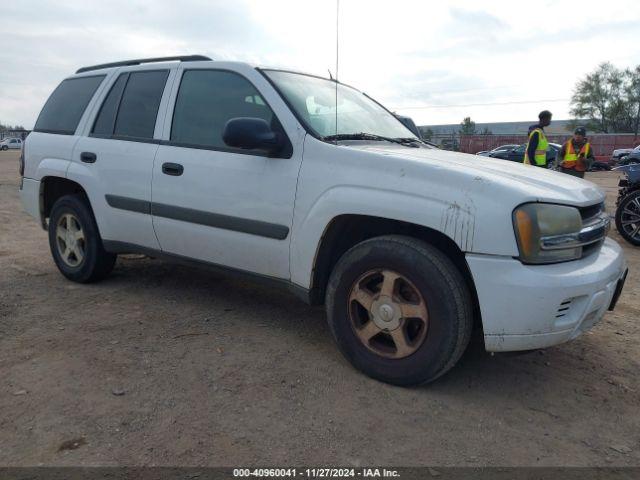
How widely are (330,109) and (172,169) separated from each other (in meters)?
1.13

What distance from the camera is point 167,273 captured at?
494cm

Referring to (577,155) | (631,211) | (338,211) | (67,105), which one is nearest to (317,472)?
(338,211)

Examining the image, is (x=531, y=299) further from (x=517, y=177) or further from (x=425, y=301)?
(x=517, y=177)

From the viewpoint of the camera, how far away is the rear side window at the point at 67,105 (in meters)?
4.40

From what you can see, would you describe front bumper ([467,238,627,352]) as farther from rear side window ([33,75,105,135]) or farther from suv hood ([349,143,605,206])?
rear side window ([33,75,105,135])

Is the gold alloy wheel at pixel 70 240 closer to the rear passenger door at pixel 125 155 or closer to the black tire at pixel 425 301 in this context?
the rear passenger door at pixel 125 155

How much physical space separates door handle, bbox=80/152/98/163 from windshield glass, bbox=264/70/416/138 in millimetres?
1614

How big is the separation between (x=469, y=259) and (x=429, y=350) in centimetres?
51

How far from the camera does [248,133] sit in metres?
2.95

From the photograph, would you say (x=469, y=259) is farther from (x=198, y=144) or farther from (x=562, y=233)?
(x=198, y=144)

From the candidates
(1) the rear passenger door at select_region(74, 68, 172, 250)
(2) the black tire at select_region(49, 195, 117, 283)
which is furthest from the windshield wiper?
(2) the black tire at select_region(49, 195, 117, 283)

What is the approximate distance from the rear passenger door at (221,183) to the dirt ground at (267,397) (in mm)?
563

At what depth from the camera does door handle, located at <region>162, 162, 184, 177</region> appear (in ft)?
11.6

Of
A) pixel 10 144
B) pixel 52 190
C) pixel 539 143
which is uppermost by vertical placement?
pixel 539 143
